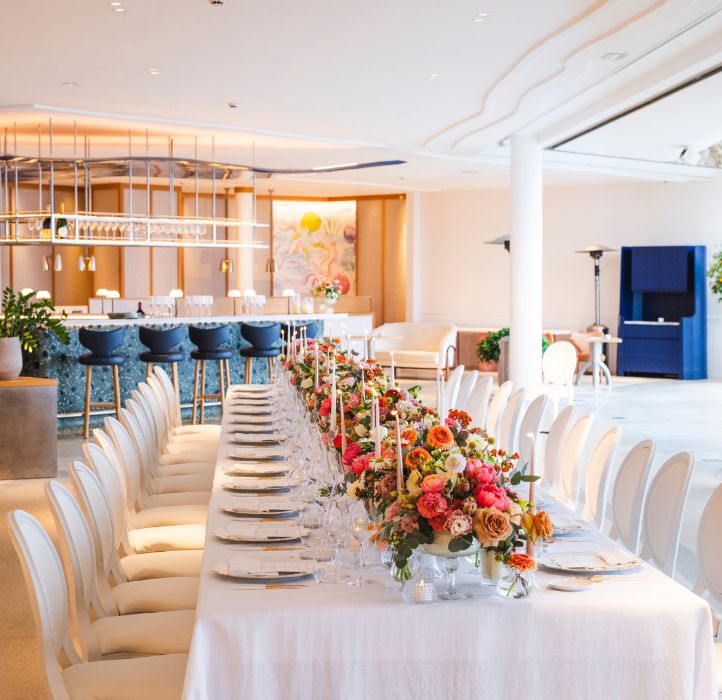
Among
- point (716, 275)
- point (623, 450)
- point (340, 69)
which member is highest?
point (340, 69)

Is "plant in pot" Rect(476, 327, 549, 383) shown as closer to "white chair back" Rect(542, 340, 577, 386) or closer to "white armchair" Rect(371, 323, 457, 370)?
"white armchair" Rect(371, 323, 457, 370)

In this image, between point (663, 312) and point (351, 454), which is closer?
point (351, 454)

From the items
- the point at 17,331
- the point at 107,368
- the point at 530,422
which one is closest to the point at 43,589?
the point at 530,422

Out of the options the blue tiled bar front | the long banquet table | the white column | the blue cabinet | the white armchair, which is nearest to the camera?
the long banquet table

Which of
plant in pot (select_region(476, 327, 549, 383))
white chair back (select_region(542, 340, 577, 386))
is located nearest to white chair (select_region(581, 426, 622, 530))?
white chair back (select_region(542, 340, 577, 386))

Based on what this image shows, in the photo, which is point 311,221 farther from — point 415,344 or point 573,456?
point 573,456

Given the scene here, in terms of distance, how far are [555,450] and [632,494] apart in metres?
0.95

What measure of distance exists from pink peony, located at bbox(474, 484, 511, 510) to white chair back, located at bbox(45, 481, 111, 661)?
1241mm

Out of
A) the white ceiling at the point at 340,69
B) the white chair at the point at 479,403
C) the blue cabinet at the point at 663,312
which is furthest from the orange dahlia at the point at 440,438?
the blue cabinet at the point at 663,312

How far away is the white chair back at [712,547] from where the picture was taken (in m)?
3.12

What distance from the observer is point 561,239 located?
667 inches

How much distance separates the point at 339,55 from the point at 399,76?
872 millimetres

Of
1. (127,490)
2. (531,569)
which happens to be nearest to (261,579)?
(531,569)

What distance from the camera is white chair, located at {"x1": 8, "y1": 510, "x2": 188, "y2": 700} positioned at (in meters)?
2.49
